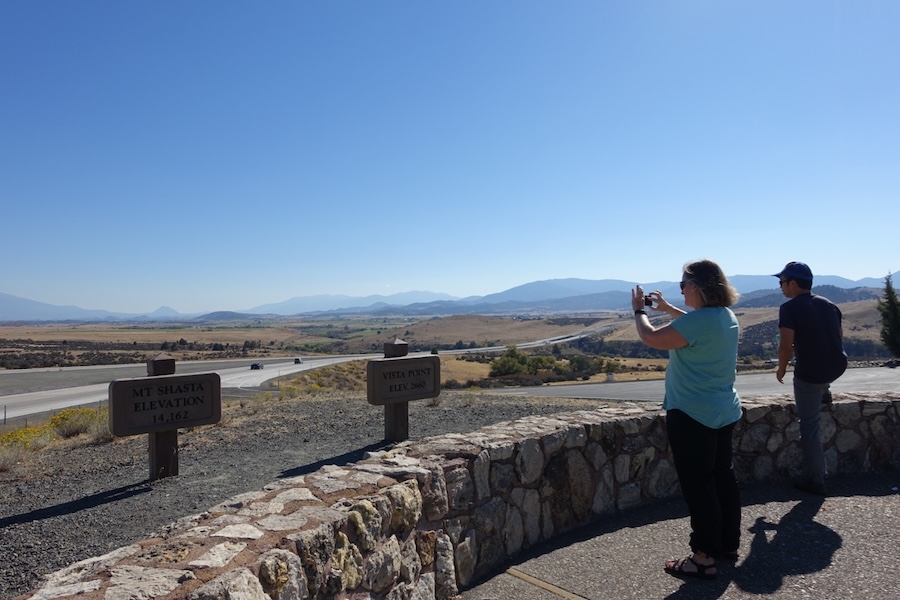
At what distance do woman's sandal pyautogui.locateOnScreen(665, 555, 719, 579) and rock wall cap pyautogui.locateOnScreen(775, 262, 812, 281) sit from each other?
229 centimetres

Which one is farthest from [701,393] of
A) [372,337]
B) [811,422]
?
[372,337]

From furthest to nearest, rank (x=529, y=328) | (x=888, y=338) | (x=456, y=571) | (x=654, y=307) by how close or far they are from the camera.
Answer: (x=529, y=328) < (x=888, y=338) < (x=654, y=307) < (x=456, y=571)

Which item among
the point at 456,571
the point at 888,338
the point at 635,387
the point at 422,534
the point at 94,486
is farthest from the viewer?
the point at 888,338

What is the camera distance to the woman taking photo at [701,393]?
3.32 m

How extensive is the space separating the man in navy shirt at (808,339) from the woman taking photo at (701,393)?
1.33 meters

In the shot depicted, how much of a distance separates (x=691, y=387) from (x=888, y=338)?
37.5 meters

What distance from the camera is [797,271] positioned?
447 centimetres

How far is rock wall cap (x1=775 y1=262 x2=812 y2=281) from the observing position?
175 inches

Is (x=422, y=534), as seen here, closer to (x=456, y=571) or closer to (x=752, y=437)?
(x=456, y=571)

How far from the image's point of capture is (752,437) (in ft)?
17.1

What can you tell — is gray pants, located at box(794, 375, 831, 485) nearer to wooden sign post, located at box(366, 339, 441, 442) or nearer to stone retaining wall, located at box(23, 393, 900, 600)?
stone retaining wall, located at box(23, 393, 900, 600)

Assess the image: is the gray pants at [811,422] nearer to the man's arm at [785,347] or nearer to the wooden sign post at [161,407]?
the man's arm at [785,347]

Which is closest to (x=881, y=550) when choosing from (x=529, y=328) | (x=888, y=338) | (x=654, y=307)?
(x=654, y=307)

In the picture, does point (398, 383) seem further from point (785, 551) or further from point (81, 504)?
point (785, 551)
